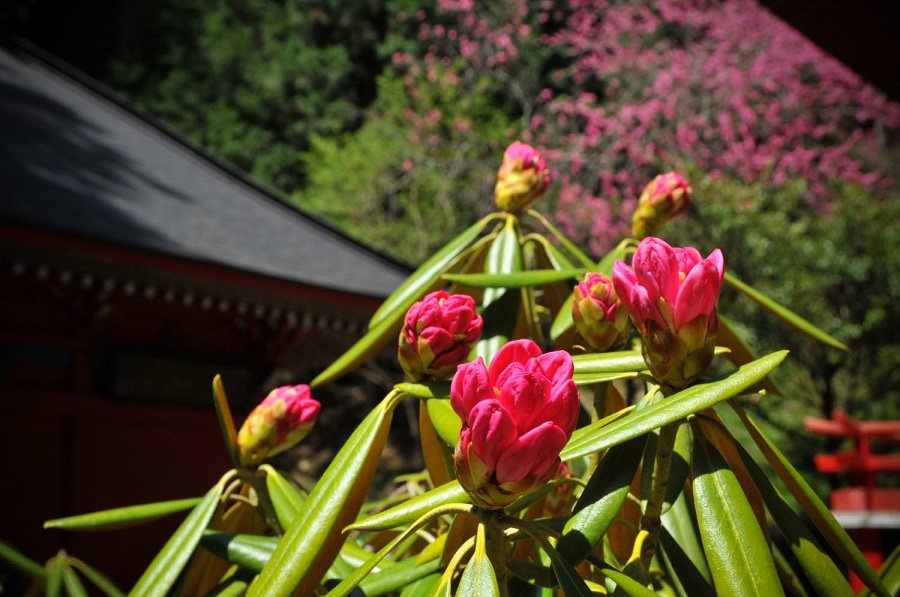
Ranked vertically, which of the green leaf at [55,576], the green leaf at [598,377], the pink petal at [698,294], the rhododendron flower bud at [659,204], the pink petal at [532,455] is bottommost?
the green leaf at [55,576]

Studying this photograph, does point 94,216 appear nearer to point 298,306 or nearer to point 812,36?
point 298,306

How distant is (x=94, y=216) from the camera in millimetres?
4414

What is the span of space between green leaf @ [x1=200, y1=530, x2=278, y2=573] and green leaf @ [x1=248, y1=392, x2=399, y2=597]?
0.11 m

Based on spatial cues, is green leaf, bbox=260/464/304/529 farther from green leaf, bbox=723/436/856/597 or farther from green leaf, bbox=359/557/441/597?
green leaf, bbox=723/436/856/597

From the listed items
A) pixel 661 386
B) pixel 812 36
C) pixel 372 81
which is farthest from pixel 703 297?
pixel 372 81

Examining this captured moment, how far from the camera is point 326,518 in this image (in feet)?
1.88

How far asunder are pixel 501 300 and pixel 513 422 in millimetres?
350

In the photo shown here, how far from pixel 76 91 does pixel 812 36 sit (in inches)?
276

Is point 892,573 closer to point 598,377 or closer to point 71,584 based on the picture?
point 598,377

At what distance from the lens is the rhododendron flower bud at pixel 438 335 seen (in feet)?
2.02

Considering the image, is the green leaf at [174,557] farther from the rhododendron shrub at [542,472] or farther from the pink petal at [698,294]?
the pink petal at [698,294]

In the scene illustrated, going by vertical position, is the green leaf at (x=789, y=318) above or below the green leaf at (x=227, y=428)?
above

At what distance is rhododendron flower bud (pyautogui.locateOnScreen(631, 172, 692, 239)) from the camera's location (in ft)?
2.96

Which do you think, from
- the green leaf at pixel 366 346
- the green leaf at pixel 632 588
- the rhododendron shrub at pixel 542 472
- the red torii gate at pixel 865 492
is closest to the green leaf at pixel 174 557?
the rhododendron shrub at pixel 542 472
